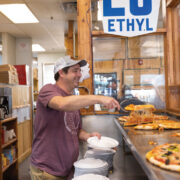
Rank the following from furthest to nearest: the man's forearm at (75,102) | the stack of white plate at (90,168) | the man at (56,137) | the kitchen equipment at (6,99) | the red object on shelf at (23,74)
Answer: the red object on shelf at (23,74)
the kitchen equipment at (6,99)
the man at (56,137)
the stack of white plate at (90,168)
the man's forearm at (75,102)

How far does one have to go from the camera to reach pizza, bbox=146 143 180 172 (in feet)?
3.67

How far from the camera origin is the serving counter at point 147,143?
1.05m

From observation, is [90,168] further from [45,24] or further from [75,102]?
[45,24]

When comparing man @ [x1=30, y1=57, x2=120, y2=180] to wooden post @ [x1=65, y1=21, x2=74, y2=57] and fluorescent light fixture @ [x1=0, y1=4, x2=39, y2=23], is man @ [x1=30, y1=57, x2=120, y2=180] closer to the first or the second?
fluorescent light fixture @ [x1=0, y1=4, x2=39, y2=23]

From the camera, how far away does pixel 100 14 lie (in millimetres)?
3047

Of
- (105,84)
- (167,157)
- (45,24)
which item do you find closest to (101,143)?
(167,157)

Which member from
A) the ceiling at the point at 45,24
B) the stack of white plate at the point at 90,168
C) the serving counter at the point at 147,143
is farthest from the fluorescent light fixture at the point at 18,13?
the stack of white plate at the point at 90,168

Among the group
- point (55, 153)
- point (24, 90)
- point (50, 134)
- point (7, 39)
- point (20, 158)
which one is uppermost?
point (7, 39)

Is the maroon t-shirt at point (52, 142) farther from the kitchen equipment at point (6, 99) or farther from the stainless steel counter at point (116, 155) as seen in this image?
the kitchen equipment at point (6, 99)

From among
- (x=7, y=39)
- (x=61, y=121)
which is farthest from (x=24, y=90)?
(x=61, y=121)

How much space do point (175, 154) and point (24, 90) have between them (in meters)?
4.93

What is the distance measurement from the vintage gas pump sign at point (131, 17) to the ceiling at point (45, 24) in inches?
84.7

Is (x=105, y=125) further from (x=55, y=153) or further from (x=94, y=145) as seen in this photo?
(x=55, y=153)

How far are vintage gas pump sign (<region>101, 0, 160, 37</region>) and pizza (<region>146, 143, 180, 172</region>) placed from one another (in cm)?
190
